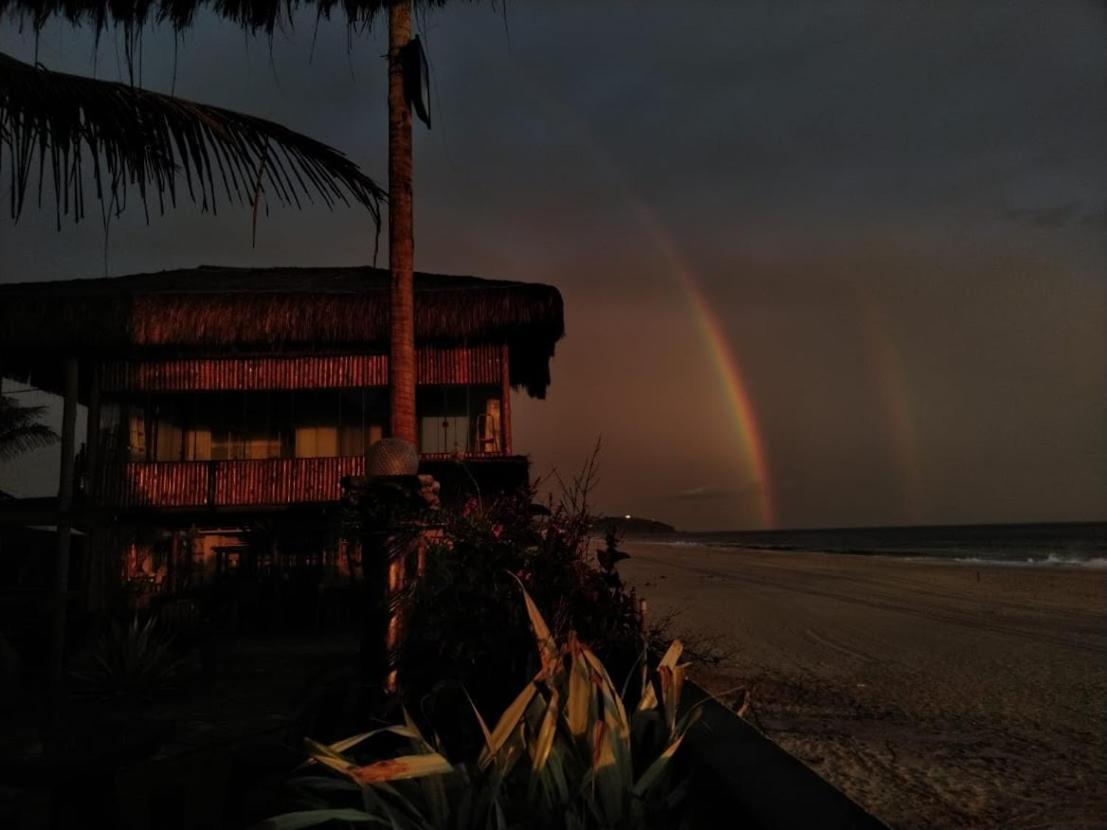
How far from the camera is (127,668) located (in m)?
7.54

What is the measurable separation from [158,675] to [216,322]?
7639mm

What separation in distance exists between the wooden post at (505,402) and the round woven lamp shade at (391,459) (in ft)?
32.6

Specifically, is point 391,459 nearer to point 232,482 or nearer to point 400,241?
point 400,241

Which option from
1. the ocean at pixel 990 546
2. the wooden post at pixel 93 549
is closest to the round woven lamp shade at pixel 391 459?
the wooden post at pixel 93 549

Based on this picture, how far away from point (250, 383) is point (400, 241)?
9.59 meters

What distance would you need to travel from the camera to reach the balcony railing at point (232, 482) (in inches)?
577

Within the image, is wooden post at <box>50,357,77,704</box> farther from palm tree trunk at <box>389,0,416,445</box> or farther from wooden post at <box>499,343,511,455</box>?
wooden post at <box>499,343,511,455</box>

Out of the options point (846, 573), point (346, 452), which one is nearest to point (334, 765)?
point (346, 452)

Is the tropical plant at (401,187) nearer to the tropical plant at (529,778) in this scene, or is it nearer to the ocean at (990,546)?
the tropical plant at (529,778)

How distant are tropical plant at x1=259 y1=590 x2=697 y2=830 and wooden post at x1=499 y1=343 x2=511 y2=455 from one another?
470 inches

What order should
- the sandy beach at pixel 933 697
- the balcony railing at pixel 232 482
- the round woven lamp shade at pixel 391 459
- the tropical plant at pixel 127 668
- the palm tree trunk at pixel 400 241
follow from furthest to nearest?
the balcony railing at pixel 232 482
the tropical plant at pixel 127 668
the palm tree trunk at pixel 400 241
the sandy beach at pixel 933 697
the round woven lamp shade at pixel 391 459

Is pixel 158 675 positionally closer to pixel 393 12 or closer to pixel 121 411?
pixel 393 12

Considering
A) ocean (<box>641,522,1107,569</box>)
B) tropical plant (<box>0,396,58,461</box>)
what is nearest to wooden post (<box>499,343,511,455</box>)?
tropical plant (<box>0,396,58,461</box>)

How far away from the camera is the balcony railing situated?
14.6 m
